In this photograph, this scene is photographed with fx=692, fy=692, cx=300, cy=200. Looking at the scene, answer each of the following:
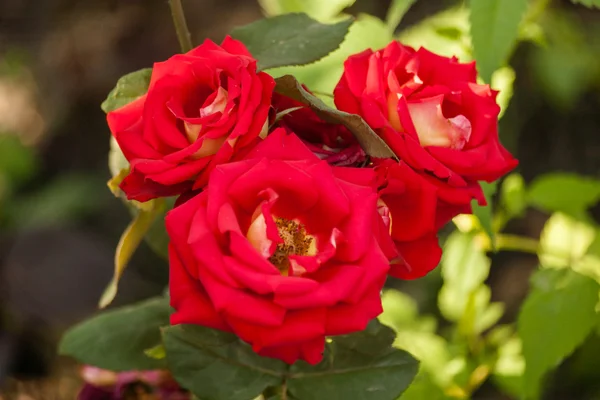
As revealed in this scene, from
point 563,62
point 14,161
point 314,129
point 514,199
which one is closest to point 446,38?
point 514,199

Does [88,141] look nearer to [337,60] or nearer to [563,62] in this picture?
[563,62]

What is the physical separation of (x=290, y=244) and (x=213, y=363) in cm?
17

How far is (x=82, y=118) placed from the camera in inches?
96.0

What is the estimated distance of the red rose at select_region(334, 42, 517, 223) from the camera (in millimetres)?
516

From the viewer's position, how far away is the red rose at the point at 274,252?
419mm

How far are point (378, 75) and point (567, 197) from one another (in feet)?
1.85

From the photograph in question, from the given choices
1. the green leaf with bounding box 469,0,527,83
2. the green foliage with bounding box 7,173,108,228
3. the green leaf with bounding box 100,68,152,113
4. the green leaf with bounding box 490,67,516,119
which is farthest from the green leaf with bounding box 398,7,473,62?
the green foliage with bounding box 7,173,108,228

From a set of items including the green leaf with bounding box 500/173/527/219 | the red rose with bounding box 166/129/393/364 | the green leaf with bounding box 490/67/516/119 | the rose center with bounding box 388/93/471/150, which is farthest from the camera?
the green leaf with bounding box 500/173/527/219

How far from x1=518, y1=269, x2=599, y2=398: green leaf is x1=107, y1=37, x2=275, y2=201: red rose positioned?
1.48ft

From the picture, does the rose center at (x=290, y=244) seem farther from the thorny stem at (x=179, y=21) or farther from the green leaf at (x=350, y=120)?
the thorny stem at (x=179, y=21)

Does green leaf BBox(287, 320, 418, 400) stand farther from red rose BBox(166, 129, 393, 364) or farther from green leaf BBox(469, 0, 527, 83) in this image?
green leaf BBox(469, 0, 527, 83)

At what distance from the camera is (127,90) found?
61 cm

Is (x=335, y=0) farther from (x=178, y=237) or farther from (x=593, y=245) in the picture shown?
(x=178, y=237)

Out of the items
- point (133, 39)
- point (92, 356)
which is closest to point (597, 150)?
point (133, 39)
